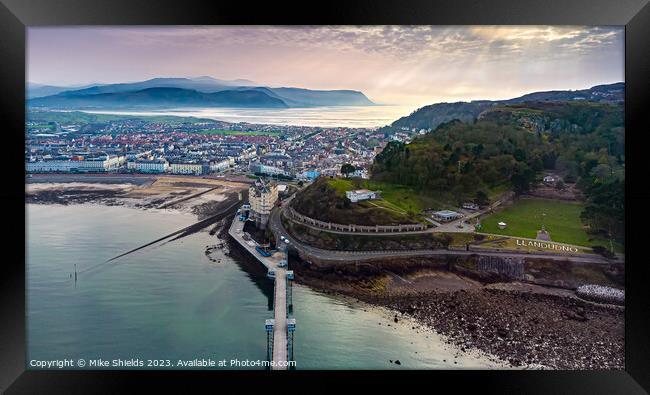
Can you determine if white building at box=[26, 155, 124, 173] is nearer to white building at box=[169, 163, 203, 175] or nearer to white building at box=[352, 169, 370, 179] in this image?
white building at box=[169, 163, 203, 175]

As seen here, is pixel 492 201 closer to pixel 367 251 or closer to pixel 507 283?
pixel 507 283

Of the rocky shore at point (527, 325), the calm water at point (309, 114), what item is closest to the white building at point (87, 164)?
the calm water at point (309, 114)

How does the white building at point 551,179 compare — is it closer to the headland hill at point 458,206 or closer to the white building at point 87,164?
the headland hill at point 458,206

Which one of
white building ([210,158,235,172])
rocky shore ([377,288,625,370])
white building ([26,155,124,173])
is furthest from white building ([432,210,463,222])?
white building ([26,155,124,173])
